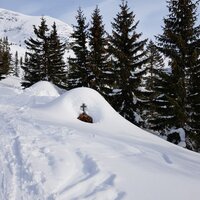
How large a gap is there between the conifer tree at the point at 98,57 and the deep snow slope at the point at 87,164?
13441mm

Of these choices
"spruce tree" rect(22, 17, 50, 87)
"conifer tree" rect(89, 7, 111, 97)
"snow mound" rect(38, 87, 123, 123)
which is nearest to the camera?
"snow mound" rect(38, 87, 123, 123)

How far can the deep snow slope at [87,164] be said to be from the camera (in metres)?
6.67

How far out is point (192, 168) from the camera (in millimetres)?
8648

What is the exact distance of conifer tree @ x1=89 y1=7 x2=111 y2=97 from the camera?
27750mm

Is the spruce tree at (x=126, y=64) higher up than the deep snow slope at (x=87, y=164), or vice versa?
the spruce tree at (x=126, y=64)

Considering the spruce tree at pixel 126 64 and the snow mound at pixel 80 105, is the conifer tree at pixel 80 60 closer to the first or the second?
the spruce tree at pixel 126 64

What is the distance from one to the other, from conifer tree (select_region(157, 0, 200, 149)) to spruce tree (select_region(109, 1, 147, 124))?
355cm

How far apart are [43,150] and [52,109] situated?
633 centimetres

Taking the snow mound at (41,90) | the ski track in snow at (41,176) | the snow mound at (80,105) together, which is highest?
the snow mound at (41,90)

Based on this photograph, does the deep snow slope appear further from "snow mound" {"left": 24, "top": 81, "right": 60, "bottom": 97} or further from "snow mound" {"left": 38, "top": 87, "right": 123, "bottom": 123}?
"snow mound" {"left": 24, "top": 81, "right": 60, "bottom": 97}

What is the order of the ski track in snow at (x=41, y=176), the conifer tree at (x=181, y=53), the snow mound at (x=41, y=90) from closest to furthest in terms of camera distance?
the ski track in snow at (x=41, y=176) → the conifer tree at (x=181, y=53) → the snow mound at (x=41, y=90)

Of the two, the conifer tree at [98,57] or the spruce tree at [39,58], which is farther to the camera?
the spruce tree at [39,58]

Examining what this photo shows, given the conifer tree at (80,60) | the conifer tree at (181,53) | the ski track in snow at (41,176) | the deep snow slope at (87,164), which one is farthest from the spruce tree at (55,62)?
the ski track in snow at (41,176)

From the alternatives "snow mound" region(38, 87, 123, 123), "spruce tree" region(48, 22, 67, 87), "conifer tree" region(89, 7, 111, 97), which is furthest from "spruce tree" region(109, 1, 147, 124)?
"spruce tree" region(48, 22, 67, 87)
